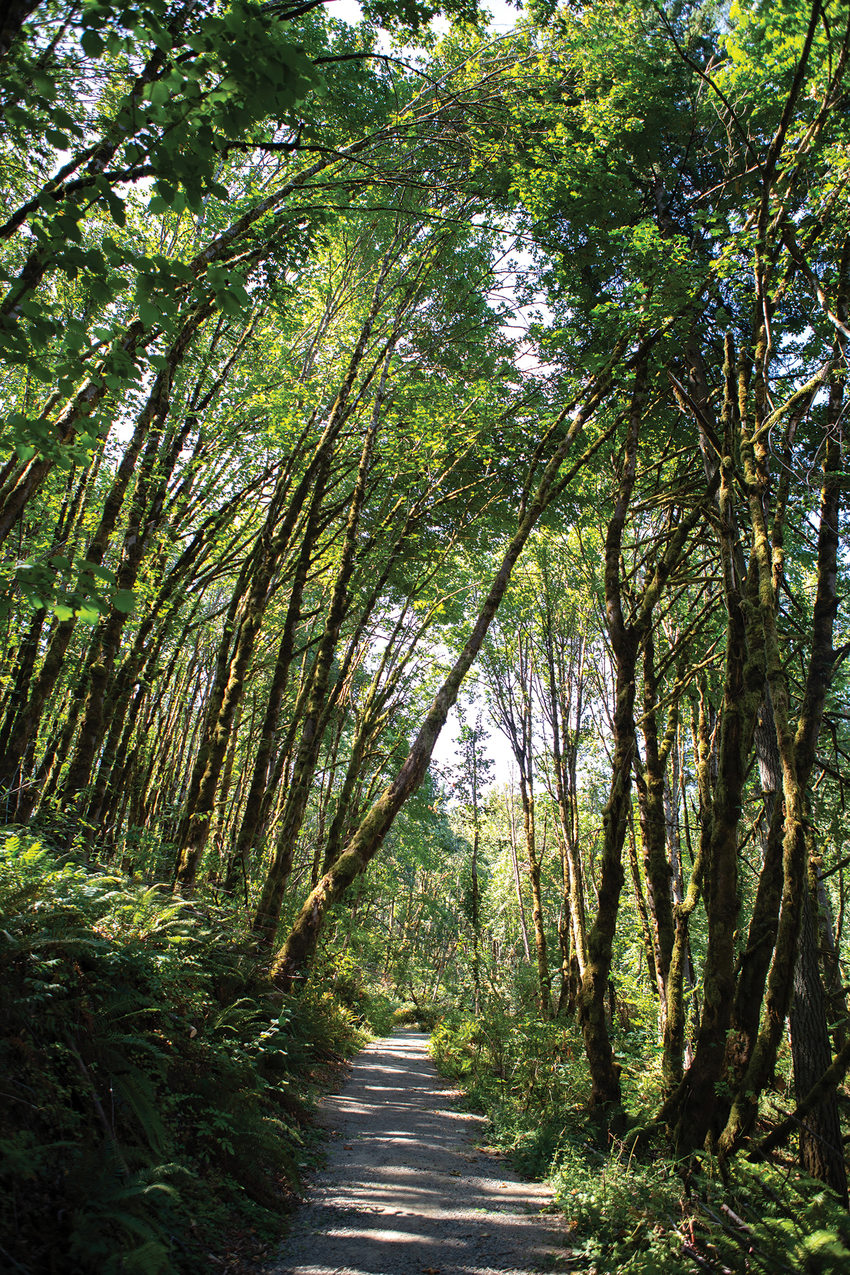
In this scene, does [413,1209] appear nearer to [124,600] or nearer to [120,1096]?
[120,1096]

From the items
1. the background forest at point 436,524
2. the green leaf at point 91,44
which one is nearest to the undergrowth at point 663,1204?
the background forest at point 436,524

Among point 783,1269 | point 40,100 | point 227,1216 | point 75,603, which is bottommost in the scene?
point 227,1216

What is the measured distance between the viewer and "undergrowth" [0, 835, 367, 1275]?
8.64ft

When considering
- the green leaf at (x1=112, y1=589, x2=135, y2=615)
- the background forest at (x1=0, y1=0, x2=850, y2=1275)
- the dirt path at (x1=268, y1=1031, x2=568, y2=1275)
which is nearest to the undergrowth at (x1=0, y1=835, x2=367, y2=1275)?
the background forest at (x1=0, y1=0, x2=850, y2=1275)

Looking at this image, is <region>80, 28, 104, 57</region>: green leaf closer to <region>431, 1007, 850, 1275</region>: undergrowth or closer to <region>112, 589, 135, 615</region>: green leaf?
<region>112, 589, 135, 615</region>: green leaf

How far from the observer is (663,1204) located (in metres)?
4.29

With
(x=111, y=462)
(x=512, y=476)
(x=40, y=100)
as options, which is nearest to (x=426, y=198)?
(x=512, y=476)

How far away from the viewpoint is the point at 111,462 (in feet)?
36.8

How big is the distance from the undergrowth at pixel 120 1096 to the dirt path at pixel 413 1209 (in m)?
0.37

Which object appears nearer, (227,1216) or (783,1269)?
(783,1269)

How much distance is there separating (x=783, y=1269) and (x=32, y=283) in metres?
5.46

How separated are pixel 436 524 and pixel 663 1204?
9697 millimetres

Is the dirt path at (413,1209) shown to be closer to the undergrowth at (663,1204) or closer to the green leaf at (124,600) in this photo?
the undergrowth at (663,1204)

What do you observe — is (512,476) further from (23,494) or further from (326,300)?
(23,494)
